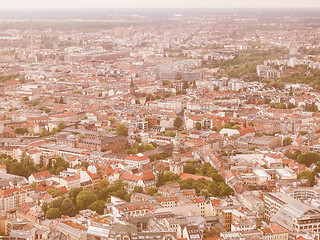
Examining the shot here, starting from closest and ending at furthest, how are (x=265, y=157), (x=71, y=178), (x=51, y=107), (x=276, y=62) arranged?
(x=71, y=178), (x=265, y=157), (x=51, y=107), (x=276, y=62)

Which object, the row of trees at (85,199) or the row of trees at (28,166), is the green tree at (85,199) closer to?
the row of trees at (85,199)

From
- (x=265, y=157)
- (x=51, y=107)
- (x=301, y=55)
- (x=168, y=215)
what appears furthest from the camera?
(x=301, y=55)

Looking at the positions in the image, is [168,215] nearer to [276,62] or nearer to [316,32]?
[276,62]

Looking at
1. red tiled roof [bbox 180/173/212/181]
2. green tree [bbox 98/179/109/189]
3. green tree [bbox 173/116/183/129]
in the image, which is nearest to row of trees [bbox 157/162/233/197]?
red tiled roof [bbox 180/173/212/181]

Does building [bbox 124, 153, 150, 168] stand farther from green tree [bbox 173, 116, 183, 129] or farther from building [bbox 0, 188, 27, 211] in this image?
green tree [bbox 173, 116, 183, 129]

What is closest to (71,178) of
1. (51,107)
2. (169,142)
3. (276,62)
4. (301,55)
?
(169,142)

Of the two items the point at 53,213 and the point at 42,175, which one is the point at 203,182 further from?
the point at 42,175

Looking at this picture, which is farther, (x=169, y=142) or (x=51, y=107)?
(x=51, y=107)
